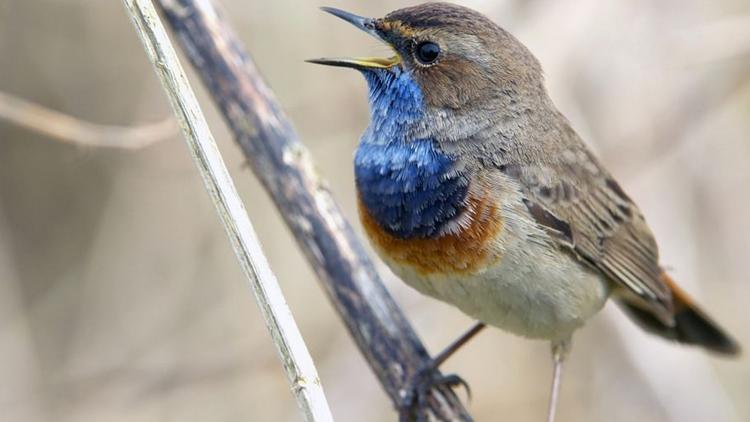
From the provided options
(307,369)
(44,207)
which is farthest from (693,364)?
(44,207)

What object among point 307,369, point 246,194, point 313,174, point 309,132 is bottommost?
point 246,194

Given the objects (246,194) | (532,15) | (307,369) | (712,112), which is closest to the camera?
(307,369)

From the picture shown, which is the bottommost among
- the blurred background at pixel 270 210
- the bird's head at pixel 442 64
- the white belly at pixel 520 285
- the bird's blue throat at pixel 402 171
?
the blurred background at pixel 270 210

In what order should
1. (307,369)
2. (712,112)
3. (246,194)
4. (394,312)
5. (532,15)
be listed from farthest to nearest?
(246,194) < (712,112) < (532,15) < (394,312) < (307,369)

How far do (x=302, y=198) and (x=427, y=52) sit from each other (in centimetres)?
75

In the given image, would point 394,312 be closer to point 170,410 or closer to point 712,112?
point 170,410

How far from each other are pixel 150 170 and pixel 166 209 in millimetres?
255

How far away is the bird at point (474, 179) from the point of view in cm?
375

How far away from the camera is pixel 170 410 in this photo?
577cm

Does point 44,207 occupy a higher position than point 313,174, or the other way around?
point 313,174

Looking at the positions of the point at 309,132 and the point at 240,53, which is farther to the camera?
the point at 309,132

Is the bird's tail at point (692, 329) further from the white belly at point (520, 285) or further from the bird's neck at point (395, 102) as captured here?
the bird's neck at point (395, 102)

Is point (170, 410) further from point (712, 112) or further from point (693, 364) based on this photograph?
point (712, 112)

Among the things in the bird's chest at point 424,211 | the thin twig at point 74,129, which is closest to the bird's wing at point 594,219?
the bird's chest at point 424,211
